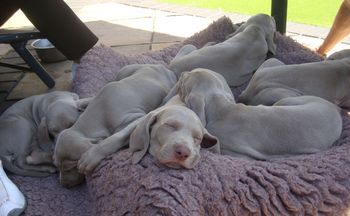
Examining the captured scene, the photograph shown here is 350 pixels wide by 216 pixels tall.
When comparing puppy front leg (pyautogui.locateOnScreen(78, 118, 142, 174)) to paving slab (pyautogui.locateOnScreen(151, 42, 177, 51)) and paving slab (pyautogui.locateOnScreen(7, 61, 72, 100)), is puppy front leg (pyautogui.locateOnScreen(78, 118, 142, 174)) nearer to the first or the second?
paving slab (pyautogui.locateOnScreen(7, 61, 72, 100))

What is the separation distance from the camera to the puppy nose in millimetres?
1707

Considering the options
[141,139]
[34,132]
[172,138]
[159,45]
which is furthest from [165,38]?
[172,138]

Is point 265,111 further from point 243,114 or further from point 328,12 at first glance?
point 328,12

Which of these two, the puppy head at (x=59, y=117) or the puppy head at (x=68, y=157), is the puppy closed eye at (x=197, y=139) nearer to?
the puppy head at (x=68, y=157)

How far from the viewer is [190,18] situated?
523cm

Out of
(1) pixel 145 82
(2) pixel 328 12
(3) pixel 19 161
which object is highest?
(1) pixel 145 82

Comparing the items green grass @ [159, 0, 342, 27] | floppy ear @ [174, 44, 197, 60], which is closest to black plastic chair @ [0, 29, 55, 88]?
floppy ear @ [174, 44, 197, 60]

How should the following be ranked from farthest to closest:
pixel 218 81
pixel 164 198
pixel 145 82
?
pixel 145 82, pixel 218 81, pixel 164 198

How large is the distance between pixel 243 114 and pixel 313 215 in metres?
0.53

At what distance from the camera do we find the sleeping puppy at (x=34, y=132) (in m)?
2.37

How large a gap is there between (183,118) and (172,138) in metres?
0.13

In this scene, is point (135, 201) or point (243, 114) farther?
point (243, 114)

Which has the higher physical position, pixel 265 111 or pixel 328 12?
pixel 265 111

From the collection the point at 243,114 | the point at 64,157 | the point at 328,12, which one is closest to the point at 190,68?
the point at 243,114
